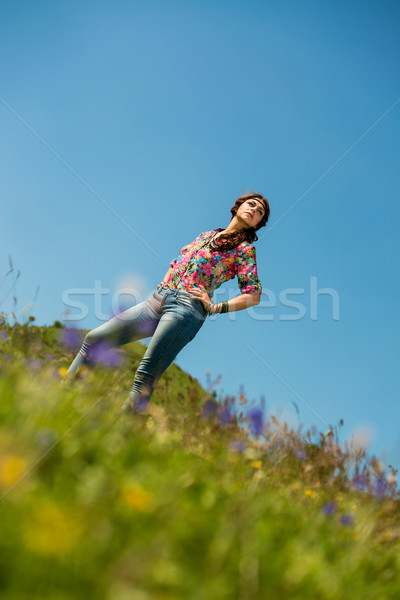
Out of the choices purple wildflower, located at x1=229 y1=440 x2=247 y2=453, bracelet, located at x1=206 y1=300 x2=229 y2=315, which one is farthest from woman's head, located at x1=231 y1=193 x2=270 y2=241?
purple wildflower, located at x1=229 y1=440 x2=247 y2=453

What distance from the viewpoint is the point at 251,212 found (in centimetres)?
374

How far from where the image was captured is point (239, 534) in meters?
1.42

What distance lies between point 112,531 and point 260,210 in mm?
3139

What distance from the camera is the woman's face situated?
3.73 meters

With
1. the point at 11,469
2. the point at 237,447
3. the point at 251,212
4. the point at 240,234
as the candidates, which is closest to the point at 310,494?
the point at 237,447

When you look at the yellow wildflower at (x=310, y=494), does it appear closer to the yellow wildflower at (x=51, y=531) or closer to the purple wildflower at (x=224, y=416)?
the purple wildflower at (x=224, y=416)

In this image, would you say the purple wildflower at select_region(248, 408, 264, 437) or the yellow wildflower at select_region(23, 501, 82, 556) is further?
the purple wildflower at select_region(248, 408, 264, 437)

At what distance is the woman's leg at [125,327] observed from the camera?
347cm

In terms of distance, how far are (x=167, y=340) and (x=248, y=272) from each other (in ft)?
2.84

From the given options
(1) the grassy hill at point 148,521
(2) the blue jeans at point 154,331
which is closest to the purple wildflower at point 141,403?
(2) the blue jeans at point 154,331

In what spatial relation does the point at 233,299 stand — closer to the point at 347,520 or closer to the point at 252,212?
the point at 252,212

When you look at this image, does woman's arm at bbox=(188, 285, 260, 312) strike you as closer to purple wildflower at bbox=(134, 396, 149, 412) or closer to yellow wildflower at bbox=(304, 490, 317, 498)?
purple wildflower at bbox=(134, 396, 149, 412)

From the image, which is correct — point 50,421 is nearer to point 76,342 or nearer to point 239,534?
point 239,534

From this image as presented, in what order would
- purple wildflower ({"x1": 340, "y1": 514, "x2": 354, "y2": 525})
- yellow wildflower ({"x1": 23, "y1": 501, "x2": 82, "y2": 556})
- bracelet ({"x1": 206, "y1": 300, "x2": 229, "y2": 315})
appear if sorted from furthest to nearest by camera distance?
bracelet ({"x1": 206, "y1": 300, "x2": 229, "y2": 315}) < purple wildflower ({"x1": 340, "y1": 514, "x2": 354, "y2": 525}) < yellow wildflower ({"x1": 23, "y1": 501, "x2": 82, "y2": 556})
